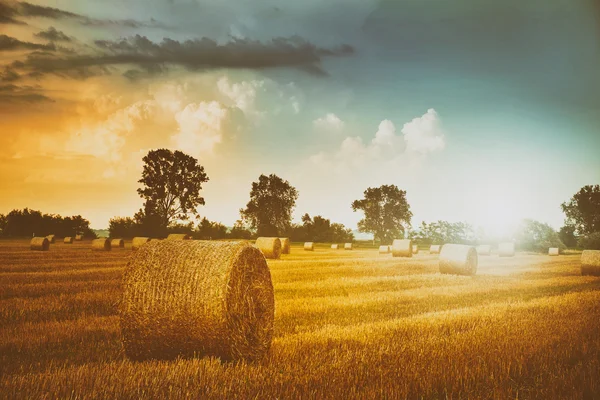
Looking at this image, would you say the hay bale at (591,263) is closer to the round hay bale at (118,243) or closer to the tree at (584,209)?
the round hay bale at (118,243)

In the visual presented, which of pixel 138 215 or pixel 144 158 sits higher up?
pixel 144 158

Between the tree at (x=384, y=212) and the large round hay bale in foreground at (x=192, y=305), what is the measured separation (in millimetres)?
89136

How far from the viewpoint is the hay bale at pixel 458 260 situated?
19875 mm

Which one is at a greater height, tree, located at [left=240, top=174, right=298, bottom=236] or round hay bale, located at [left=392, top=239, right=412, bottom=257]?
tree, located at [left=240, top=174, right=298, bottom=236]

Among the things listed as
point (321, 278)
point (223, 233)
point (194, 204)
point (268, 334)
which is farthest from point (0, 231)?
point (268, 334)

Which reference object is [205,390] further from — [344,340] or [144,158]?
[144,158]

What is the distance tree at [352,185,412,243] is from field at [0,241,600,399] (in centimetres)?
8441

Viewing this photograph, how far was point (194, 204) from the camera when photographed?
6444 centimetres

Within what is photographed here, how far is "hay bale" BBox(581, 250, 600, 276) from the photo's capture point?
2044 cm

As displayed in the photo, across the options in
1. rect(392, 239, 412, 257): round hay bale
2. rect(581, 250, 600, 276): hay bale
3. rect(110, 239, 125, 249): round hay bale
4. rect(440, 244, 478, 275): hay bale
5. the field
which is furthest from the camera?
rect(110, 239, 125, 249): round hay bale

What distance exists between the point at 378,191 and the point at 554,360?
94672mm

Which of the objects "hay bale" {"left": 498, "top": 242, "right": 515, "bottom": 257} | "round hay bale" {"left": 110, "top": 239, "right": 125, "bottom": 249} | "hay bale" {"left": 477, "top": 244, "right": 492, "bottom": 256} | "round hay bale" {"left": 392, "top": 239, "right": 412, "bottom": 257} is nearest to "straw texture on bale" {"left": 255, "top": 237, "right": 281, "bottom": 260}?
"round hay bale" {"left": 392, "top": 239, "right": 412, "bottom": 257}

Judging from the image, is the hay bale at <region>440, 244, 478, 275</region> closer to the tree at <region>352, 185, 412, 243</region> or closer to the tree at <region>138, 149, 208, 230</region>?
the tree at <region>138, 149, 208, 230</region>

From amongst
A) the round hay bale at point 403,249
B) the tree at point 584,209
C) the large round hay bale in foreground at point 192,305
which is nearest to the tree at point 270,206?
the round hay bale at point 403,249
